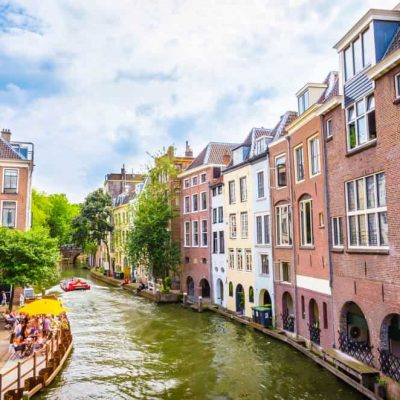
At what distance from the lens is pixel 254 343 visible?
25203 millimetres

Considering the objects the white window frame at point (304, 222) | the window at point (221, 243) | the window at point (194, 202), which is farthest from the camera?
the window at point (194, 202)

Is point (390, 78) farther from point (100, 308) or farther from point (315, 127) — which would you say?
point (100, 308)

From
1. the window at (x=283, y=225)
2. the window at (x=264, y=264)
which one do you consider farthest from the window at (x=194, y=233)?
the window at (x=283, y=225)

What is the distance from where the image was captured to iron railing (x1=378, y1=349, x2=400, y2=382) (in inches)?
610

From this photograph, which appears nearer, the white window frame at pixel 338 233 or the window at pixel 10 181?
the white window frame at pixel 338 233

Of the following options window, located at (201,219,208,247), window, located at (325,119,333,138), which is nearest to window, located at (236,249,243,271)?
window, located at (201,219,208,247)

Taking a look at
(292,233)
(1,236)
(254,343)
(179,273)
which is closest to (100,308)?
(179,273)

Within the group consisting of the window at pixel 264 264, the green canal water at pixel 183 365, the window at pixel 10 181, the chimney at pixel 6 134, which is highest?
the chimney at pixel 6 134

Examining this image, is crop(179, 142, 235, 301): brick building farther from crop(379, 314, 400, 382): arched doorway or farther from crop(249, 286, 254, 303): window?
crop(379, 314, 400, 382): arched doorway

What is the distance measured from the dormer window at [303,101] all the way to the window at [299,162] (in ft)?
7.21

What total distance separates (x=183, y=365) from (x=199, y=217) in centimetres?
2264

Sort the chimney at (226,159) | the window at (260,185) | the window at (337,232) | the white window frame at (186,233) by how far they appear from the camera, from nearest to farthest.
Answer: the window at (337,232), the window at (260,185), the chimney at (226,159), the white window frame at (186,233)

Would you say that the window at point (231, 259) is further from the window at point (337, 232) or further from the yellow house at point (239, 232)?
the window at point (337, 232)

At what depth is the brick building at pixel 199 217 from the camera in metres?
41.5
